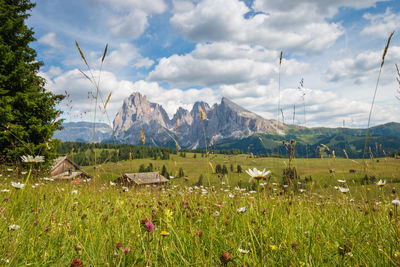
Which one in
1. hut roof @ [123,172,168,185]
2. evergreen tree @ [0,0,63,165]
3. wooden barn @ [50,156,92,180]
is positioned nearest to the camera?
hut roof @ [123,172,168,185]

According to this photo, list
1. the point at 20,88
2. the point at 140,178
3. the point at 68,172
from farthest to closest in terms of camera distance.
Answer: the point at 20,88
the point at 68,172
the point at 140,178

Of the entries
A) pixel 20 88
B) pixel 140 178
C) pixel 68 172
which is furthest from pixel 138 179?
pixel 20 88

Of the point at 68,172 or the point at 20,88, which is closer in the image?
the point at 68,172

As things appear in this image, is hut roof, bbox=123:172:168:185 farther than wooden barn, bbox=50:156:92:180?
No

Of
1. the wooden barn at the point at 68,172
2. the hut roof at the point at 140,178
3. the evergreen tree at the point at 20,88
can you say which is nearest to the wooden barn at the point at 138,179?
the hut roof at the point at 140,178

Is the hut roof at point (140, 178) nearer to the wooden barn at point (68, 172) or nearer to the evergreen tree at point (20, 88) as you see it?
the wooden barn at point (68, 172)

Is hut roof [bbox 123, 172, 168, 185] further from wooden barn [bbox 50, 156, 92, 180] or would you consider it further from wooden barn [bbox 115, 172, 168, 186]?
wooden barn [bbox 50, 156, 92, 180]

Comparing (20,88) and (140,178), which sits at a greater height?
(20,88)

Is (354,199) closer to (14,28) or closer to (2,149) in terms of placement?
(2,149)

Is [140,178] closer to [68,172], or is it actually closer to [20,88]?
Result: [68,172]

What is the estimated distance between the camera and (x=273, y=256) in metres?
1.80

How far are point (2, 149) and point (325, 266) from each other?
26.7 meters

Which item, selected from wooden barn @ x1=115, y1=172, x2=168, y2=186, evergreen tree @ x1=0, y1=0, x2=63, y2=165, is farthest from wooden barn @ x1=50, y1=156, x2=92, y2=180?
evergreen tree @ x1=0, y1=0, x2=63, y2=165

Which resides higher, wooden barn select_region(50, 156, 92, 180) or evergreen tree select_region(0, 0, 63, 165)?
evergreen tree select_region(0, 0, 63, 165)
